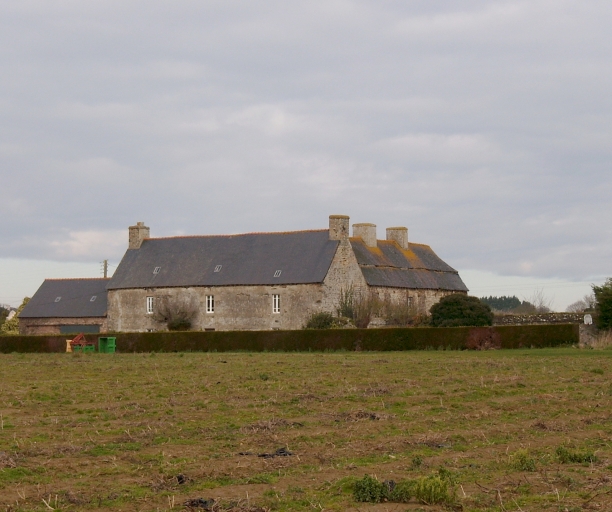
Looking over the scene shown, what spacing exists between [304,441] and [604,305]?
118ft

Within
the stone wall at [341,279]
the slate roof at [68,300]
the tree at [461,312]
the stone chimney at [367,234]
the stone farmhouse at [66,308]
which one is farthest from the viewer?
the slate roof at [68,300]

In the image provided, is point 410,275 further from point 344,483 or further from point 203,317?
point 344,483

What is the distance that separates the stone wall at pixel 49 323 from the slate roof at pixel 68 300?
279 millimetres

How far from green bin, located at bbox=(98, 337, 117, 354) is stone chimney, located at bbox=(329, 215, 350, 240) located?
1887 centimetres

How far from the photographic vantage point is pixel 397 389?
19.8 metres

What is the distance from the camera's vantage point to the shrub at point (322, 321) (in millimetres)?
55281

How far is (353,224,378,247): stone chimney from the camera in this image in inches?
2591

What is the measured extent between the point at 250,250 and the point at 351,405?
4655cm

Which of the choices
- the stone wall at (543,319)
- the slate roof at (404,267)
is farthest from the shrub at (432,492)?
the slate roof at (404,267)

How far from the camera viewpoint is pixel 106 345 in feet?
151

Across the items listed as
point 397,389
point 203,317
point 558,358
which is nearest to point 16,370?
point 397,389

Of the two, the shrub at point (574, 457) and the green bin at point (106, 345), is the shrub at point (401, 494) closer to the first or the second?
the shrub at point (574, 457)

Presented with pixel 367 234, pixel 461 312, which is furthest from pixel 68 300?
pixel 461 312

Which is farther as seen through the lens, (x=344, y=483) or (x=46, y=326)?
(x=46, y=326)
